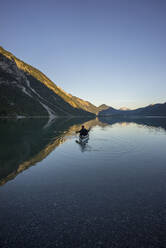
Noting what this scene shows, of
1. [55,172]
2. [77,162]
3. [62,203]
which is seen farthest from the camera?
[77,162]

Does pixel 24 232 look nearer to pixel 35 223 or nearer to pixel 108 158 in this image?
pixel 35 223

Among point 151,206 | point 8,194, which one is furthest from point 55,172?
point 151,206

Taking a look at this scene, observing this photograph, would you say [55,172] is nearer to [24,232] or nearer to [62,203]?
[62,203]

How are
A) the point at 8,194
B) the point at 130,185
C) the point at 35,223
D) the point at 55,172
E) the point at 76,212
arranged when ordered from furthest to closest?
the point at 55,172 → the point at 130,185 → the point at 8,194 → the point at 76,212 → the point at 35,223

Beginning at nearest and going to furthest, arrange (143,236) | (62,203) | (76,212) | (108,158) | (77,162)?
(143,236) < (76,212) < (62,203) < (77,162) < (108,158)

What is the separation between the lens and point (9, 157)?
26094 millimetres

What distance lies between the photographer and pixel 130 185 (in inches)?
641

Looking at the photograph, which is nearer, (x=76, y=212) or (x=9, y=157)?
(x=76, y=212)

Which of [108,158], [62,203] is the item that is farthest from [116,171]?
[62,203]

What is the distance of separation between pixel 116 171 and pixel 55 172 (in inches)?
317

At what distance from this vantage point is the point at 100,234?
9.41 m

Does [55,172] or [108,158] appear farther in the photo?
[108,158]

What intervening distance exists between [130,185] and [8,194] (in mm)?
12019

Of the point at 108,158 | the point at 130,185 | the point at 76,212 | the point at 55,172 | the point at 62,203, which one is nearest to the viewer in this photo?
the point at 76,212
